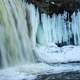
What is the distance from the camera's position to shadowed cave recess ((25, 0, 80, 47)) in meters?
16.9

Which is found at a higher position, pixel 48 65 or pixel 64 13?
pixel 64 13

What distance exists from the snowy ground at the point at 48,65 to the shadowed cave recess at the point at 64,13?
470 mm

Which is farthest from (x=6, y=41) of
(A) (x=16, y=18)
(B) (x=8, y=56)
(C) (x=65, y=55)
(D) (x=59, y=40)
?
(D) (x=59, y=40)

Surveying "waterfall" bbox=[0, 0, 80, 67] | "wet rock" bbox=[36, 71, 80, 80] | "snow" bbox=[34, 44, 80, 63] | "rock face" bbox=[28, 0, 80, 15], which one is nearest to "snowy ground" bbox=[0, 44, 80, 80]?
"snow" bbox=[34, 44, 80, 63]

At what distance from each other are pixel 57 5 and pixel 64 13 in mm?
418

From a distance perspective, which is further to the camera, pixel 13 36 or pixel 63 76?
pixel 13 36

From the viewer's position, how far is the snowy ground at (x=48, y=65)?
1170cm

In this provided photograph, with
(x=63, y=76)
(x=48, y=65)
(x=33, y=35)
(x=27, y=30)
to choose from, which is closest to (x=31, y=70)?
(x=63, y=76)

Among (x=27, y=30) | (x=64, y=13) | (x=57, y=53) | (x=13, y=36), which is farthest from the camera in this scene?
(x=64, y=13)

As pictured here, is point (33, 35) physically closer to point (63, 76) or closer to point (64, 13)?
point (64, 13)

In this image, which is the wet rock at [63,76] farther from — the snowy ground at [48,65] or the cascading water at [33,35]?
the cascading water at [33,35]

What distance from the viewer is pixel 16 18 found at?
1484cm

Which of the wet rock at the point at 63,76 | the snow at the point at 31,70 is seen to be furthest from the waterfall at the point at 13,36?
the wet rock at the point at 63,76

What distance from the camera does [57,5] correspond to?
1738cm
